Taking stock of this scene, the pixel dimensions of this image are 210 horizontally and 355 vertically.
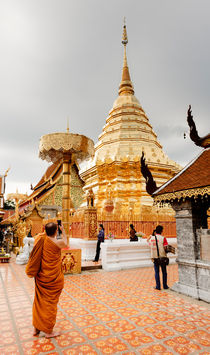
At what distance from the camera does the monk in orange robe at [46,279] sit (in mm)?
2807

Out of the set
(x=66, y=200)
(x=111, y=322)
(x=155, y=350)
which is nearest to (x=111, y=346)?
(x=155, y=350)

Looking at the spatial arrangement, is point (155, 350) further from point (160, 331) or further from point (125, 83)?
point (125, 83)

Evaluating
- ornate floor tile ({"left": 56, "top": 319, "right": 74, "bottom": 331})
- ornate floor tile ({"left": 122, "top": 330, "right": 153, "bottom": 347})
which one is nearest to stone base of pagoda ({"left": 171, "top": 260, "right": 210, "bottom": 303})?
ornate floor tile ({"left": 122, "top": 330, "right": 153, "bottom": 347})

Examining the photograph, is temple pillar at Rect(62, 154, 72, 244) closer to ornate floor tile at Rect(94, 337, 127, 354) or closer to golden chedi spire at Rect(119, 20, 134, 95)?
ornate floor tile at Rect(94, 337, 127, 354)

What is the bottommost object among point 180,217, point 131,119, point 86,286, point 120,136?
point 86,286

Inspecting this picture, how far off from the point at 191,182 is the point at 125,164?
10621 millimetres

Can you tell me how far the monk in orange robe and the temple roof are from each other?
2.51 metres

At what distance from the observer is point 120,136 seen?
16.9 meters

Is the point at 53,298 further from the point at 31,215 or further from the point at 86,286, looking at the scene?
the point at 31,215

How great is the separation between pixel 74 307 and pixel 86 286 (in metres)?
1.41

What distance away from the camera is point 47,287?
2.90 m

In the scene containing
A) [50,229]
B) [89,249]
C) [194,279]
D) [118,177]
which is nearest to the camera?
[50,229]

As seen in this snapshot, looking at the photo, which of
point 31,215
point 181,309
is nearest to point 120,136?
point 31,215

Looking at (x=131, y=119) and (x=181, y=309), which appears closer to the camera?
(x=181, y=309)
